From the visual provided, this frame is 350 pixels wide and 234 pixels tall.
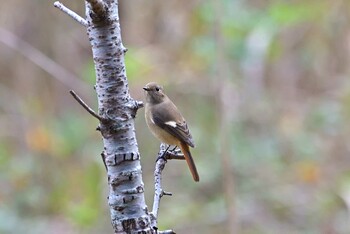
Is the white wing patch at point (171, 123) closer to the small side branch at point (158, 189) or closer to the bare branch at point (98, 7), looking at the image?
Result: the small side branch at point (158, 189)

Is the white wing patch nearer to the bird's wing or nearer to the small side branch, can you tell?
the bird's wing

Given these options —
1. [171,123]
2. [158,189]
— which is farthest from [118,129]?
[171,123]

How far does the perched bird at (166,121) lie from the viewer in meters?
3.20

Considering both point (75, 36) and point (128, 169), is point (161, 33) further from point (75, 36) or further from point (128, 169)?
point (128, 169)

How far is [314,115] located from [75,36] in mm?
2291

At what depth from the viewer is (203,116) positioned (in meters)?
5.73

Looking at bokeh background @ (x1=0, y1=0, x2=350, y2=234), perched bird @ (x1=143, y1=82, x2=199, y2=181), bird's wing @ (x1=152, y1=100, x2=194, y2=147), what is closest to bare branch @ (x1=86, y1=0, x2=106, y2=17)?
perched bird @ (x1=143, y1=82, x2=199, y2=181)

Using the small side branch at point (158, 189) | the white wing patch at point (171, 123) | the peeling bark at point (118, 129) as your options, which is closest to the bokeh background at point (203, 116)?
the white wing patch at point (171, 123)

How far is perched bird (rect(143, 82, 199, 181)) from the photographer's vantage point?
3.20 m

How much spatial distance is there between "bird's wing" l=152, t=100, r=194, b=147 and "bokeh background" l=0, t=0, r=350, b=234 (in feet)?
4.19

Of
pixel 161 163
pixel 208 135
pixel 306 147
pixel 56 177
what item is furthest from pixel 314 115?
pixel 161 163

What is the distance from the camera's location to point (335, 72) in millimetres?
6430

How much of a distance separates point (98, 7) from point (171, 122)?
61.3 inches

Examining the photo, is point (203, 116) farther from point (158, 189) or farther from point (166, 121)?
point (158, 189)
